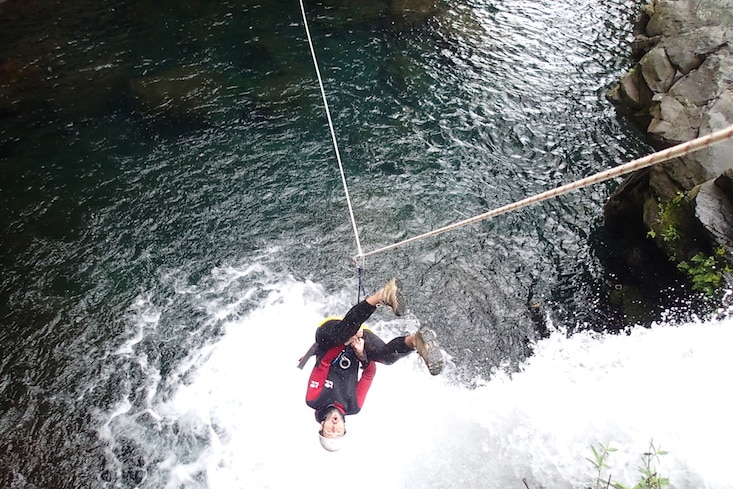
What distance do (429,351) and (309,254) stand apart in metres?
4.23

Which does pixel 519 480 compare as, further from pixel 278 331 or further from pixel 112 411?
pixel 112 411

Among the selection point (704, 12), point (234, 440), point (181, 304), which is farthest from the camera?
point (704, 12)

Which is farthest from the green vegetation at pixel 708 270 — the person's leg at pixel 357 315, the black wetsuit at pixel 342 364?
the person's leg at pixel 357 315

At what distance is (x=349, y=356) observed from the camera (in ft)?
20.7

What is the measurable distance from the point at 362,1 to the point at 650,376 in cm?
1280

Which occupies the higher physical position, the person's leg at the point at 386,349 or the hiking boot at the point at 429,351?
the hiking boot at the point at 429,351

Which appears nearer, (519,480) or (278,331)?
(519,480)

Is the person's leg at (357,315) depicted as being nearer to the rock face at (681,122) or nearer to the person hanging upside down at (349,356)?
the person hanging upside down at (349,356)

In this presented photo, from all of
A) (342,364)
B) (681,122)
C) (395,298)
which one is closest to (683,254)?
(681,122)

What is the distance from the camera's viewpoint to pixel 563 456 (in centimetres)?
664

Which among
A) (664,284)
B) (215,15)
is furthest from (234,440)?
(215,15)

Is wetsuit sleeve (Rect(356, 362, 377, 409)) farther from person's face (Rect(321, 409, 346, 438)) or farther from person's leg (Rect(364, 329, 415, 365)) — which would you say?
person's face (Rect(321, 409, 346, 438))

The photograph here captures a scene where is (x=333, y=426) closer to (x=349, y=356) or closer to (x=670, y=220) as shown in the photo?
(x=349, y=356)

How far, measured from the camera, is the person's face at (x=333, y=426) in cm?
552
